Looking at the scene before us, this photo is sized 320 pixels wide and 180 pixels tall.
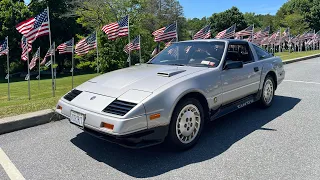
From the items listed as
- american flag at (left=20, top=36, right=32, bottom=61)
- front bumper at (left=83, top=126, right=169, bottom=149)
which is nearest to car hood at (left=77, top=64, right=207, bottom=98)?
front bumper at (left=83, top=126, right=169, bottom=149)

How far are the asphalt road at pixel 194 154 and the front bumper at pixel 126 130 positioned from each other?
0.34 meters

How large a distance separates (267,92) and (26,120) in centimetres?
468

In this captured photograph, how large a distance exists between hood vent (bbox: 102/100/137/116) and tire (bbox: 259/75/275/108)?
332 centimetres

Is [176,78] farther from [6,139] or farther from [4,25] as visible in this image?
[4,25]

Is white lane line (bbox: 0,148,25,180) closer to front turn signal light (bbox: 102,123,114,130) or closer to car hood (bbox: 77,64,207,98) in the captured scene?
front turn signal light (bbox: 102,123,114,130)

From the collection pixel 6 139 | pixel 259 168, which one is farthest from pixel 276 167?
pixel 6 139

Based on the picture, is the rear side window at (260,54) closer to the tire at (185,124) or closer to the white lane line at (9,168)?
the tire at (185,124)

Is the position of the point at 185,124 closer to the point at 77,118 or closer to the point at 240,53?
the point at 77,118

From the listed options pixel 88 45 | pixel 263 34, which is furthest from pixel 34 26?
pixel 263 34

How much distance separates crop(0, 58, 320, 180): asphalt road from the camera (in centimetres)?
308

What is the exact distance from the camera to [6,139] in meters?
4.18

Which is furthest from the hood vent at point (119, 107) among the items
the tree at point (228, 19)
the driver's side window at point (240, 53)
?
the tree at point (228, 19)

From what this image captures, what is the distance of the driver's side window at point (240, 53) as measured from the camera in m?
4.80

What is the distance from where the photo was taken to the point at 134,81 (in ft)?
12.0
